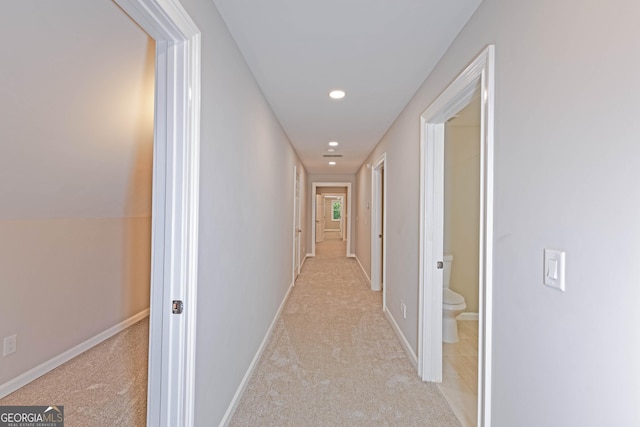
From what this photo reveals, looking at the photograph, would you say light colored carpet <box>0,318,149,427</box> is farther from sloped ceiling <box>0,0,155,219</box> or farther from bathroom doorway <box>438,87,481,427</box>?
bathroom doorway <box>438,87,481,427</box>

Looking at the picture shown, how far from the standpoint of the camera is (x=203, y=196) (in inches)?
58.0

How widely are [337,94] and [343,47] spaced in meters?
0.78

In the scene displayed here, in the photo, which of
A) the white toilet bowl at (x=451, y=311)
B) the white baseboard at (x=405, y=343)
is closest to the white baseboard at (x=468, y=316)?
the white toilet bowl at (x=451, y=311)

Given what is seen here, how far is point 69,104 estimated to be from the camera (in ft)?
5.39

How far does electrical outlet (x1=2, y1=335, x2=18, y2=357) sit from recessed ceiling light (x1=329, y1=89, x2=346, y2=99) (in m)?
2.96

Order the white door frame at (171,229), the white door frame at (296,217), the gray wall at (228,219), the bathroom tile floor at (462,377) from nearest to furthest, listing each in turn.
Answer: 1. the white door frame at (171,229)
2. the gray wall at (228,219)
3. the bathroom tile floor at (462,377)
4. the white door frame at (296,217)

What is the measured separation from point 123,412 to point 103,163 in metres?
1.64

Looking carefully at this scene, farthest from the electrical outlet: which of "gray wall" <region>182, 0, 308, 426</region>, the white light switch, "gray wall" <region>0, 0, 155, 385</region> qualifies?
the white light switch

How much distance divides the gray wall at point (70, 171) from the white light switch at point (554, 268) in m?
1.95

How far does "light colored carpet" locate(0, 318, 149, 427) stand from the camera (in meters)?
1.93

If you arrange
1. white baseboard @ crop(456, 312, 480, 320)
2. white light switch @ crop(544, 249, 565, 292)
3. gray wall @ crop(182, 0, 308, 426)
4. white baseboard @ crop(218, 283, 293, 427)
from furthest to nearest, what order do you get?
white baseboard @ crop(456, 312, 480, 320)
white baseboard @ crop(218, 283, 293, 427)
gray wall @ crop(182, 0, 308, 426)
white light switch @ crop(544, 249, 565, 292)

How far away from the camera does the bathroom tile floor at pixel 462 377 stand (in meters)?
2.02

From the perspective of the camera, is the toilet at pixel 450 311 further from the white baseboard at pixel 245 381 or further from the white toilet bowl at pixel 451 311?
the white baseboard at pixel 245 381

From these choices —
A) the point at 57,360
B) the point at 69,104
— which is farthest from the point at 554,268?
the point at 57,360
